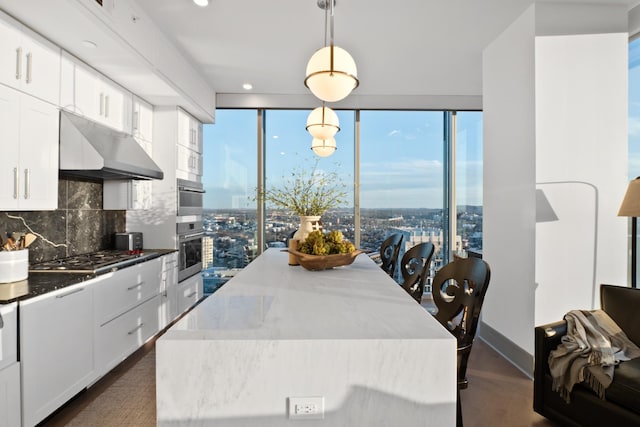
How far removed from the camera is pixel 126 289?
9.86 feet

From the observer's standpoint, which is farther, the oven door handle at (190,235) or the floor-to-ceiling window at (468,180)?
the floor-to-ceiling window at (468,180)

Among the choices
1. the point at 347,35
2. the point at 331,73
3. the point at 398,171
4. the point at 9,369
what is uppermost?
the point at 347,35

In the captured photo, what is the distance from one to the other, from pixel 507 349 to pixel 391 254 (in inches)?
51.9

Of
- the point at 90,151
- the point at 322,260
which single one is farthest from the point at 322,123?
the point at 90,151

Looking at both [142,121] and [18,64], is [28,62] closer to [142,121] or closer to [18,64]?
[18,64]

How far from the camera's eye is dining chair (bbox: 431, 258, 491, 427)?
156cm

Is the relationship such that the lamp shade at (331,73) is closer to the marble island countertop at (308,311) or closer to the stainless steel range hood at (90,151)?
the marble island countertop at (308,311)

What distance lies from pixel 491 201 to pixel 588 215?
0.80 m

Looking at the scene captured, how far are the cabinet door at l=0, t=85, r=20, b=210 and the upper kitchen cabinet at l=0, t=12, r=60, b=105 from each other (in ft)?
0.31

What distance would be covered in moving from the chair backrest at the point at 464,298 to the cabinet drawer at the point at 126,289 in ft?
7.65

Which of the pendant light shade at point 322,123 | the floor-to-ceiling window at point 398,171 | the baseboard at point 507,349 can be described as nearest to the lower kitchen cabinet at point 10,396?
the pendant light shade at point 322,123

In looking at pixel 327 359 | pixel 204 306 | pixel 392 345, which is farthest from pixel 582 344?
pixel 204 306

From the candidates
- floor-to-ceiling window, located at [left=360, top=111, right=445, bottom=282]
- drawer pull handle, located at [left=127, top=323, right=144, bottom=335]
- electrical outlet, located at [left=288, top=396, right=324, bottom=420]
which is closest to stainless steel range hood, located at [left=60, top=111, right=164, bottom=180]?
drawer pull handle, located at [left=127, top=323, right=144, bottom=335]

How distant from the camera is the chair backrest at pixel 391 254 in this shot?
3118 mm
